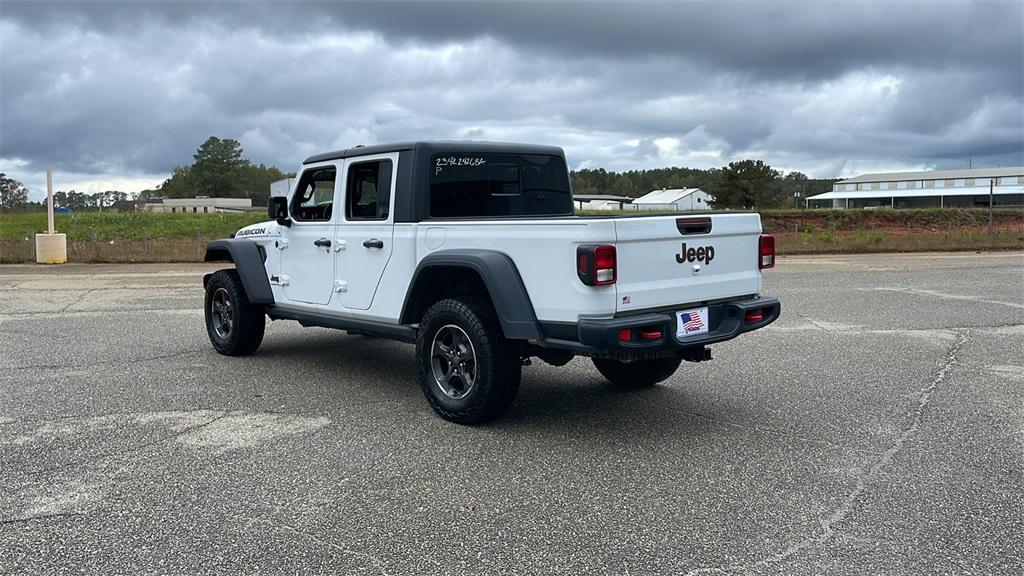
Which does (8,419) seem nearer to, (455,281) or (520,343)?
(455,281)

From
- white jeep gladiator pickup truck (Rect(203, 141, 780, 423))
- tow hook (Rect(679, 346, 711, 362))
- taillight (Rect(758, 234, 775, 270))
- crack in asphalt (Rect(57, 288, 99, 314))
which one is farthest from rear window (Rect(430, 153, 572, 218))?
Answer: crack in asphalt (Rect(57, 288, 99, 314))

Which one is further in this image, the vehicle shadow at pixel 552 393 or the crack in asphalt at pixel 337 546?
the vehicle shadow at pixel 552 393

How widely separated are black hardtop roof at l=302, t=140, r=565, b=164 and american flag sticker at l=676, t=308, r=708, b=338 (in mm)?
2224

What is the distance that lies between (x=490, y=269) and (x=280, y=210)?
2.92 metres

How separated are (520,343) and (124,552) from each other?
8.84 ft

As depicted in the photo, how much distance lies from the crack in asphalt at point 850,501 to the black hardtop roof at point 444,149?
3.48 m

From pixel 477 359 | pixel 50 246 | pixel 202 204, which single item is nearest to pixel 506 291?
pixel 477 359

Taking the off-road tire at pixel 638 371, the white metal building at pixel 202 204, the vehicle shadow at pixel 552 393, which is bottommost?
the vehicle shadow at pixel 552 393

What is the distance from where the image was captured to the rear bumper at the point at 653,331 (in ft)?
16.1

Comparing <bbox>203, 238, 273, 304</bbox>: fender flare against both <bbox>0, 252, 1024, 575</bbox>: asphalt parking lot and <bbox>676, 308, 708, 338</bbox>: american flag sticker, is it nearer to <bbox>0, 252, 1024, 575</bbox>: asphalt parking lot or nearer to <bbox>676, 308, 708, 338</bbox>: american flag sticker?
<bbox>0, 252, 1024, 575</bbox>: asphalt parking lot

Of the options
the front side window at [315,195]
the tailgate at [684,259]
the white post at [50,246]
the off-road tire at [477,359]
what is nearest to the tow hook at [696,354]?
the tailgate at [684,259]

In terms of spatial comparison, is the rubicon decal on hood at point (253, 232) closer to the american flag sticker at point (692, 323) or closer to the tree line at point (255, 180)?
the american flag sticker at point (692, 323)

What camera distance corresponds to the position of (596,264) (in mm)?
4879

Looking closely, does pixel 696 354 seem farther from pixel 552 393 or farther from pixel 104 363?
pixel 104 363
